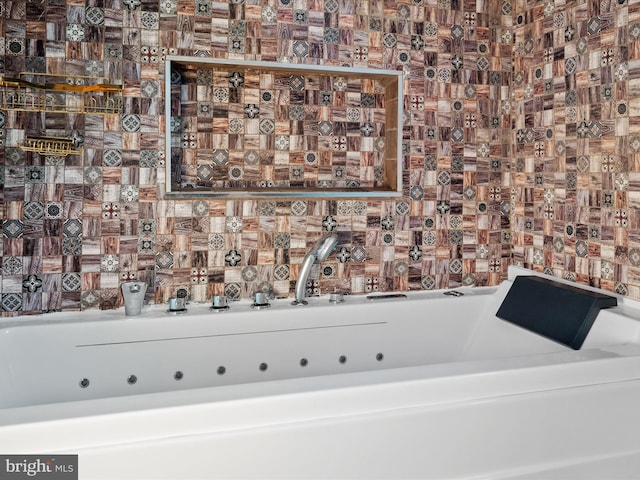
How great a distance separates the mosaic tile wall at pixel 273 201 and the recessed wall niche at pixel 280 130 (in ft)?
0.21

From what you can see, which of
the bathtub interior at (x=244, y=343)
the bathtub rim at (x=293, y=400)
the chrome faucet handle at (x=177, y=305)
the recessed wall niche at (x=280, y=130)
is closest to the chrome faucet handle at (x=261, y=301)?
the bathtub interior at (x=244, y=343)

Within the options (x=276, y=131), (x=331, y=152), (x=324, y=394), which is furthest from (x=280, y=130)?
(x=324, y=394)

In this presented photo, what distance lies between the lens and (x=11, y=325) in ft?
6.20

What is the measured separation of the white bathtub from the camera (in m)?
1.21

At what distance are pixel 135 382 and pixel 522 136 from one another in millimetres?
1856

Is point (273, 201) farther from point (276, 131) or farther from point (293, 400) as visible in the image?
point (293, 400)

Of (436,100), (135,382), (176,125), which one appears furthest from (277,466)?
(436,100)

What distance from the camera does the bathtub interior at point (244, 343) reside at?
187 cm

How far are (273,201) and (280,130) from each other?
29 centimetres

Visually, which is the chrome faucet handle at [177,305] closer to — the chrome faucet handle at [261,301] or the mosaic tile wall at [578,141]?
the chrome faucet handle at [261,301]

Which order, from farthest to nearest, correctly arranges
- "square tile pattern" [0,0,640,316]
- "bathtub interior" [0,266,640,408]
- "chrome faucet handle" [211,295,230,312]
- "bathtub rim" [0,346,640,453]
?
1. "chrome faucet handle" [211,295,230,312]
2. "square tile pattern" [0,0,640,316]
3. "bathtub interior" [0,266,640,408]
4. "bathtub rim" [0,346,640,453]

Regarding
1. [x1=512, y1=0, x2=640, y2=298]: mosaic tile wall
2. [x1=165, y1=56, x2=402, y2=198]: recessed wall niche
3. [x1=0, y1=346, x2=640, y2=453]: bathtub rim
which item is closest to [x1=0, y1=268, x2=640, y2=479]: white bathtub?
[x1=0, y1=346, x2=640, y2=453]: bathtub rim

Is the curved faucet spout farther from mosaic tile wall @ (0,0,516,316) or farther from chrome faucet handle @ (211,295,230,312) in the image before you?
chrome faucet handle @ (211,295,230,312)

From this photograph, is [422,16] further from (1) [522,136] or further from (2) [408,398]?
(2) [408,398]
